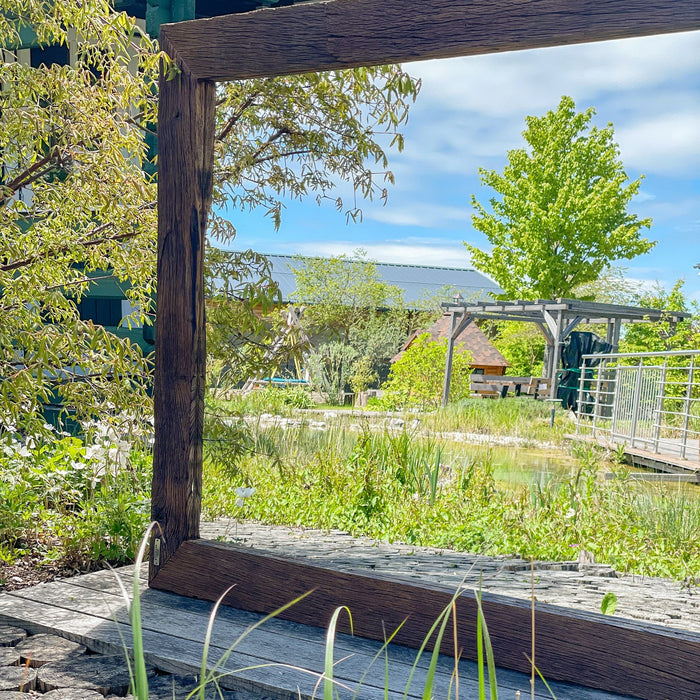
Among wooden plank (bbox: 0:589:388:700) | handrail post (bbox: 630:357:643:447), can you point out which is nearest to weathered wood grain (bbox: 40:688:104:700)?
wooden plank (bbox: 0:589:388:700)

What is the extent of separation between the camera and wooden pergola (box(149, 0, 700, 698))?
6.35 feet

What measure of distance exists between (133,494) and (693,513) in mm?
3264

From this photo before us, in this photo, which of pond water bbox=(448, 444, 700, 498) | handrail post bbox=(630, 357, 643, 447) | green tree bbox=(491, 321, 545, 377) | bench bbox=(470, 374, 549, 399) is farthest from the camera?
green tree bbox=(491, 321, 545, 377)

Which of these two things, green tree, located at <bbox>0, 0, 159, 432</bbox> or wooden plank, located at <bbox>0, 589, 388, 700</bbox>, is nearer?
wooden plank, located at <bbox>0, 589, 388, 700</bbox>

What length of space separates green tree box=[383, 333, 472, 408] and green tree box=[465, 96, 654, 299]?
3821mm

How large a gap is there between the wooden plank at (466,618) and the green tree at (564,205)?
50.8 feet

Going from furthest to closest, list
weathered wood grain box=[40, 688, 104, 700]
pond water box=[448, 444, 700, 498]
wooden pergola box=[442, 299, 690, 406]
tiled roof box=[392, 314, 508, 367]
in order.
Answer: tiled roof box=[392, 314, 508, 367] < wooden pergola box=[442, 299, 690, 406] < pond water box=[448, 444, 700, 498] < weathered wood grain box=[40, 688, 104, 700]

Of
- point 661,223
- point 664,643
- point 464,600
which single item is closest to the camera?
point 664,643

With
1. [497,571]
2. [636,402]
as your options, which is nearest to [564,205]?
[636,402]

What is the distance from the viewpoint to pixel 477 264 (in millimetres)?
18266

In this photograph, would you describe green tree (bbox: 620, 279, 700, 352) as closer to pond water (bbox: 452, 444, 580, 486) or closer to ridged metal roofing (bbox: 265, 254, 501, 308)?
ridged metal roofing (bbox: 265, 254, 501, 308)

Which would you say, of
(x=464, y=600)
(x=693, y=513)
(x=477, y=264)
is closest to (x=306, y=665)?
(x=464, y=600)

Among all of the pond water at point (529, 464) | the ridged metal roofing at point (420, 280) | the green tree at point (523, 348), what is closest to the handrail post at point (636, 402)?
the pond water at point (529, 464)

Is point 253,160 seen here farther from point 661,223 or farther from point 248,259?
point 661,223
